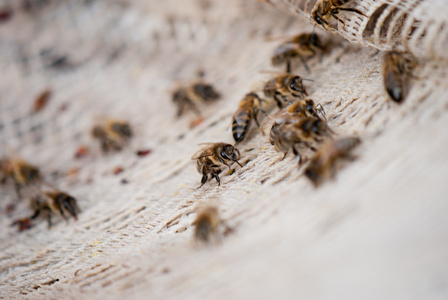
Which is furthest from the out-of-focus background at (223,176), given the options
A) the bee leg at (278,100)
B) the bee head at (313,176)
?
the bee leg at (278,100)

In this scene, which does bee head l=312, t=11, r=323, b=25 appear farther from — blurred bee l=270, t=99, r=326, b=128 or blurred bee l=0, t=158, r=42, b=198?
blurred bee l=0, t=158, r=42, b=198

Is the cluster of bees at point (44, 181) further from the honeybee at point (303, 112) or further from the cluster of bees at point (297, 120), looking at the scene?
the honeybee at point (303, 112)

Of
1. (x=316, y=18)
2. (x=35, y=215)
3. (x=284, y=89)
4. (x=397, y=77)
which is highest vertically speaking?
(x=316, y=18)

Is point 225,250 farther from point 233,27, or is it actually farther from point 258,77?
point 233,27

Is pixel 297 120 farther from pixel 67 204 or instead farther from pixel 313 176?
pixel 67 204

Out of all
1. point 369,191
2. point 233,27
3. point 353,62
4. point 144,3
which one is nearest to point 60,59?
point 144,3

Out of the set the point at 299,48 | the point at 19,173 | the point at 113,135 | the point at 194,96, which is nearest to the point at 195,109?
the point at 194,96

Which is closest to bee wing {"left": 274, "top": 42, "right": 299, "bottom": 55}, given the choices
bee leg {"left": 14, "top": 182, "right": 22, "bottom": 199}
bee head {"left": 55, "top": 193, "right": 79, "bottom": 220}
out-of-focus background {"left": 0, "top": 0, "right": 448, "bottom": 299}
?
out-of-focus background {"left": 0, "top": 0, "right": 448, "bottom": 299}
